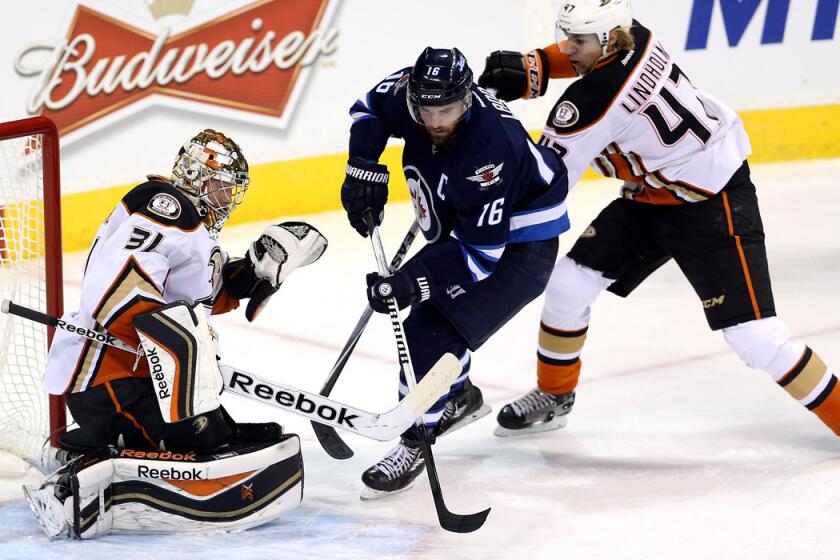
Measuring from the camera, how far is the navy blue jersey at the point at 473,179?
266 cm

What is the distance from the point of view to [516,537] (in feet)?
8.59

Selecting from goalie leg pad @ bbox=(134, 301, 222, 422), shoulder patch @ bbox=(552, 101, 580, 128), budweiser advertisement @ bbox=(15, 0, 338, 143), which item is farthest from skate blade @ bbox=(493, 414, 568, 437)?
budweiser advertisement @ bbox=(15, 0, 338, 143)

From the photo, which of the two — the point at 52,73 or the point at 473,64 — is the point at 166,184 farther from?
the point at 473,64

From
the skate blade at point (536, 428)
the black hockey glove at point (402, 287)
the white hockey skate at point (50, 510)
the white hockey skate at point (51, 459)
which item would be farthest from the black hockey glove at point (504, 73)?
the white hockey skate at point (50, 510)

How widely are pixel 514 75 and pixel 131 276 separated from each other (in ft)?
4.06

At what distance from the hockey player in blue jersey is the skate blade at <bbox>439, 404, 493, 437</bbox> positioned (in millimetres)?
278

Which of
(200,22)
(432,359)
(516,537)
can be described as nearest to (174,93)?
(200,22)

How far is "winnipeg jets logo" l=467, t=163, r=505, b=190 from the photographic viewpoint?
2631 mm

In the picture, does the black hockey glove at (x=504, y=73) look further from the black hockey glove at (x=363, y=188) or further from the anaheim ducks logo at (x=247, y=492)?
the anaheim ducks logo at (x=247, y=492)

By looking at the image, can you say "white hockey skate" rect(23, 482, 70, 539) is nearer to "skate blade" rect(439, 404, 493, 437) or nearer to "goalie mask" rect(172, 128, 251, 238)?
"goalie mask" rect(172, 128, 251, 238)

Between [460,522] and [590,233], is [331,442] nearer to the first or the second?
[460,522]

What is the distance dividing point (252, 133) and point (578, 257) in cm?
240

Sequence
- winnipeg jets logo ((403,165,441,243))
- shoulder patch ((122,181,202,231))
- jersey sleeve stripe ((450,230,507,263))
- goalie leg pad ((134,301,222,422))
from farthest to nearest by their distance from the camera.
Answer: winnipeg jets logo ((403,165,441,243)) → jersey sleeve stripe ((450,230,507,263)) → shoulder patch ((122,181,202,231)) → goalie leg pad ((134,301,222,422))

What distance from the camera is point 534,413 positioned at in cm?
331
